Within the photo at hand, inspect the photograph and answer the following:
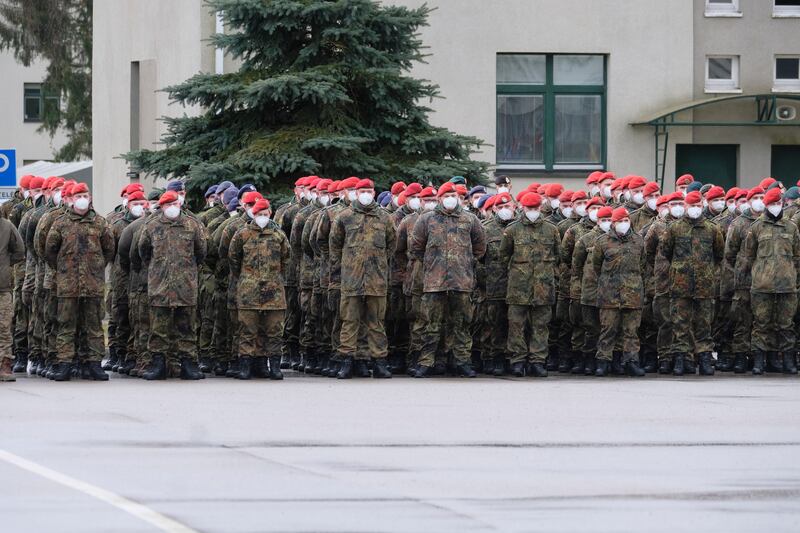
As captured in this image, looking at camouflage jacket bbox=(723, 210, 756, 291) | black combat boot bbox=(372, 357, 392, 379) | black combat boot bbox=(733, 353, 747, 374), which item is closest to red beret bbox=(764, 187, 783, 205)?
camouflage jacket bbox=(723, 210, 756, 291)

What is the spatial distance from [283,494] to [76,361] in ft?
27.9

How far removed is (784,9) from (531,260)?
15.3m

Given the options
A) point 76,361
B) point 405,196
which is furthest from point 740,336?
point 76,361

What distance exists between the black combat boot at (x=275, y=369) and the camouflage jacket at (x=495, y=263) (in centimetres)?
264

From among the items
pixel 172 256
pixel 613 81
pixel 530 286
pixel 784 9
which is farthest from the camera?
pixel 784 9

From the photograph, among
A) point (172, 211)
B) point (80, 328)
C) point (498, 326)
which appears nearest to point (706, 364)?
point (498, 326)

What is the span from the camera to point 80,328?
18578mm

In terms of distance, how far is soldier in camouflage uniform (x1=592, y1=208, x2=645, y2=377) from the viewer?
19.3m

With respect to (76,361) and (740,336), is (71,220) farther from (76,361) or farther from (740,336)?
(740,336)

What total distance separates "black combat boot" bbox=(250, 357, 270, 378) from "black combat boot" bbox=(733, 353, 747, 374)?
5449 millimetres

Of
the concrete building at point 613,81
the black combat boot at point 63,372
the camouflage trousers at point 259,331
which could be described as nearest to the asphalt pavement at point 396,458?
the black combat boot at point 63,372

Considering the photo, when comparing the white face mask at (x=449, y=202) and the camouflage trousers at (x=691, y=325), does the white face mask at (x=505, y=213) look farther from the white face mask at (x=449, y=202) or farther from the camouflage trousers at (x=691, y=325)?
the camouflage trousers at (x=691, y=325)

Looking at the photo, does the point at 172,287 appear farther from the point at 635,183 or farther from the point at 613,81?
the point at 613,81

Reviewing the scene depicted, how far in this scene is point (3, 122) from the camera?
7369 centimetres
